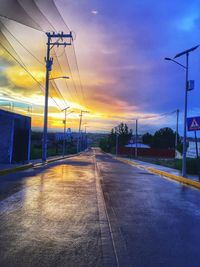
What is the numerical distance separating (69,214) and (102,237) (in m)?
2.30

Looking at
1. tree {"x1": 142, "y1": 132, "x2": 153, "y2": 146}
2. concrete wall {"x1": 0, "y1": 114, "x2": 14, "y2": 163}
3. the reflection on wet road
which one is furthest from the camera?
tree {"x1": 142, "y1": 132, "x2": 153, "y2": 146}

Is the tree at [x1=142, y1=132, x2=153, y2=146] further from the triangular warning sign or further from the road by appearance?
the road

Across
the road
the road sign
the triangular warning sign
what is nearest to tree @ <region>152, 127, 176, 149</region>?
the road sign

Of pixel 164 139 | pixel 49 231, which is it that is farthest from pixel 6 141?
pixel 164 139

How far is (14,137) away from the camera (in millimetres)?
30547

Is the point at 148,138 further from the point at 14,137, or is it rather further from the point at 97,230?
the point at 97,230

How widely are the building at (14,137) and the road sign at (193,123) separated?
12684 millimetres

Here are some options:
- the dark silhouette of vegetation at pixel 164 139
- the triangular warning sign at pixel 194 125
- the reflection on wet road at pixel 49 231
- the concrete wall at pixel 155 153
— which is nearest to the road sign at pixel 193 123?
the triangular warning sign at pixel 194 125

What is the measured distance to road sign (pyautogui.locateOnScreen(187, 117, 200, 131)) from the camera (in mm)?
20203

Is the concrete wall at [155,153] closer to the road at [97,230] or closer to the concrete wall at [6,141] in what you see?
the concrete wall at [6,141]

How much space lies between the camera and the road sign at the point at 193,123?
66.3 feet

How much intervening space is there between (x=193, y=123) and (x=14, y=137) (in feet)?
51.9

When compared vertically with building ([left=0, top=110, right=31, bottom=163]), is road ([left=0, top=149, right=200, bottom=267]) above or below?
below

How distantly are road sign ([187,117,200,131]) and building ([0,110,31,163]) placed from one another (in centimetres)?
1268
